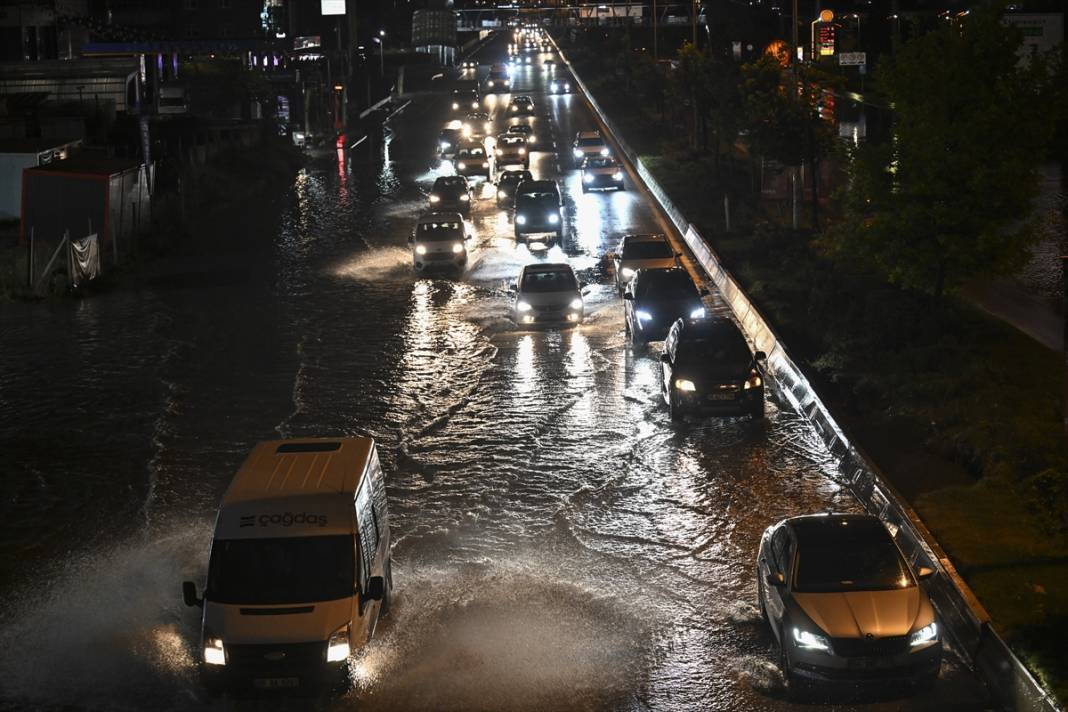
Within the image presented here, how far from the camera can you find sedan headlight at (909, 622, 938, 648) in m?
11.4

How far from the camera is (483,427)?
21.1 metres

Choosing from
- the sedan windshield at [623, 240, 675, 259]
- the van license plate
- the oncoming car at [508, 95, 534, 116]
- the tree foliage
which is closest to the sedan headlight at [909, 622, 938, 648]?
the van license plate

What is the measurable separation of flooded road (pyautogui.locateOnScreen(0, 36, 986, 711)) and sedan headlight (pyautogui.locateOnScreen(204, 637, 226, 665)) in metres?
0.74

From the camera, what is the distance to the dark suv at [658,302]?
26172 millimetres

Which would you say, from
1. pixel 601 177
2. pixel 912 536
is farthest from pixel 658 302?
pixel 601 177

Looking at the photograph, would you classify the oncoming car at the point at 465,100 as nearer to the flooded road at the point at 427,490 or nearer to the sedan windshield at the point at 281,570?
the flooded road at the point at 427,490

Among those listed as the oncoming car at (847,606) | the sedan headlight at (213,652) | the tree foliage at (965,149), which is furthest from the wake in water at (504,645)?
the tree foliage at (965,149)

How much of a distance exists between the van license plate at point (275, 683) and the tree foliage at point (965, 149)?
15421 mm

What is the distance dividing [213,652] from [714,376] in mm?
11437

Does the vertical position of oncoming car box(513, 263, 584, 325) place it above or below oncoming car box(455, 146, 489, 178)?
below

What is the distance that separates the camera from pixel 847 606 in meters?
11.8

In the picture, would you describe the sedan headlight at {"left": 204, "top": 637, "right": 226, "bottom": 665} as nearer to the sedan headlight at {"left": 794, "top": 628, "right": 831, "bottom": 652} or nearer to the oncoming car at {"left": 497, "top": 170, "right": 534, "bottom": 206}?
the sedan headlight at {"left": 794, "top": 628, "right": 831, "bottom": 652}

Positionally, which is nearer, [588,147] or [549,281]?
[549,281]

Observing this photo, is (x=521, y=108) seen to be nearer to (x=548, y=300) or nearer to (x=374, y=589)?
(x=548, y=300)
